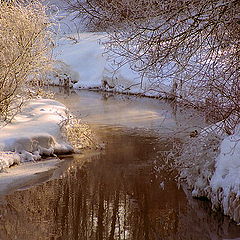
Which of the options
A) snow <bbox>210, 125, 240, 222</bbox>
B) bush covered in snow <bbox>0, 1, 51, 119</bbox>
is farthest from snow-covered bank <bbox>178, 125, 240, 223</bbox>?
bush covered in snow <bbox>0, 1, 51, 119</bbox>

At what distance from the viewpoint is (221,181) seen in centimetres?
695

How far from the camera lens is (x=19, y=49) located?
10133mm

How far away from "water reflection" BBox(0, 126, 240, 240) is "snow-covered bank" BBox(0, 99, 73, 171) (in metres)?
0.63

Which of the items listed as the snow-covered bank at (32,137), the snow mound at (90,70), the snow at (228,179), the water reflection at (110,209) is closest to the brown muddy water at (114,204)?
the water reflection at (110,209)

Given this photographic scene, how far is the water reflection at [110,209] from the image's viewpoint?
6.39 m

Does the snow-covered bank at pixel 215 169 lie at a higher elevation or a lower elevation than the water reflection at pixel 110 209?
higher

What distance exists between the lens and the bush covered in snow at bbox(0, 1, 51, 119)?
998 centimetres

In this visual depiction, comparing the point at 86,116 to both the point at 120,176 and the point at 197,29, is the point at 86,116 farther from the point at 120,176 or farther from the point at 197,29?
the point at 197,29

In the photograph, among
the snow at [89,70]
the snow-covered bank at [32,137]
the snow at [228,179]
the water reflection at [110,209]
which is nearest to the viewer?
the water reflection at [110,209]

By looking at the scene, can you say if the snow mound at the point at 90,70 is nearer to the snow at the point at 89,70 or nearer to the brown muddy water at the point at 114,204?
the snow at the point at 89,70

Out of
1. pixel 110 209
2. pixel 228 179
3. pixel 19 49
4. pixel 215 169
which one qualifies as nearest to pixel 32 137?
pixel 19 49

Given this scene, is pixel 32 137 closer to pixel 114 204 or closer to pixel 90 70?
pixel 114 204

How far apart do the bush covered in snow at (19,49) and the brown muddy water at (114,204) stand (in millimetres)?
1774

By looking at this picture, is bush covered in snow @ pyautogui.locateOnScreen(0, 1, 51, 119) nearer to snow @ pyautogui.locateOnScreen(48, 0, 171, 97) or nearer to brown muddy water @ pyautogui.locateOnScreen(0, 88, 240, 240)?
brown muddy water @ pyautogui.locateOnScreen(0, 88, 240, 240)
